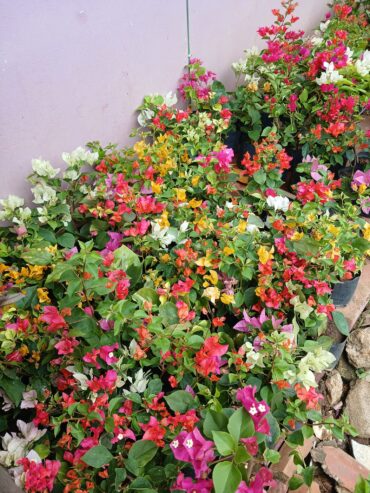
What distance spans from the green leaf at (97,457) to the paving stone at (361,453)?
0.94 meters

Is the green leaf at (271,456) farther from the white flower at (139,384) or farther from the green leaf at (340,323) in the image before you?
the green leaf at (340,323)

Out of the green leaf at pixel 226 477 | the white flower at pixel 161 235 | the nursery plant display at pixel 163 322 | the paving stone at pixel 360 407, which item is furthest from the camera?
the paving stone at pixel 360 407

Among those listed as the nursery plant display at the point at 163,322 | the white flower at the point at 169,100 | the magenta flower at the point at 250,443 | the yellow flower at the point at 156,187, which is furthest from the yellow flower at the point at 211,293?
the white flower at the point at 169,100

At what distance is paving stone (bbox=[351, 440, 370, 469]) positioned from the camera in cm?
145

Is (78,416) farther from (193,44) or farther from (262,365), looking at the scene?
(193,44)

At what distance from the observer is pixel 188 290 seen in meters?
1.22

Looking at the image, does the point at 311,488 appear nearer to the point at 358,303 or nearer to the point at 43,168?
the point at 358,303

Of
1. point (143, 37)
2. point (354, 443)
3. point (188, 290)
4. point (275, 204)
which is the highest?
point (143, 37)

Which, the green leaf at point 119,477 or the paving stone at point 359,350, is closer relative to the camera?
the green leaf at point 119,477

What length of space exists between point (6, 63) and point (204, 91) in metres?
0.97

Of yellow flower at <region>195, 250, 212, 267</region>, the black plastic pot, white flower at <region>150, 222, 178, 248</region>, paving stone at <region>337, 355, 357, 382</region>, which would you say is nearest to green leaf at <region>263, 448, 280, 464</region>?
yellow flower at <region>195, 250, 212, 267</region>

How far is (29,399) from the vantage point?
114 centimetres

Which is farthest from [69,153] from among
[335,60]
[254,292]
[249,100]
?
[335,60]

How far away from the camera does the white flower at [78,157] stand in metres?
1.45
